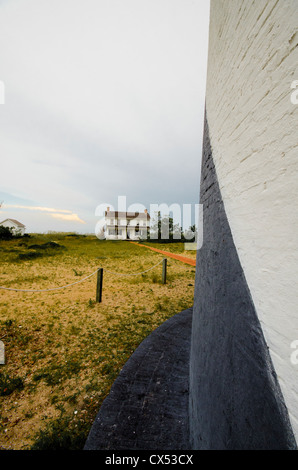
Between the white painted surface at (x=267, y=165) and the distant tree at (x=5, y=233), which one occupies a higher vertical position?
the distant tree at (x=5, y=233)

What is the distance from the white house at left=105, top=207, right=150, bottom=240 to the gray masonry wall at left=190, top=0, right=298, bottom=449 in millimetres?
40575

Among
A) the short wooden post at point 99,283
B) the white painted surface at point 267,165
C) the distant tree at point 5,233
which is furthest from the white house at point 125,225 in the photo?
the white painted surface at point 267,165

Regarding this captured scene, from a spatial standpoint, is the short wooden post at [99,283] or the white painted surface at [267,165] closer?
the white painted surface at [267,165]

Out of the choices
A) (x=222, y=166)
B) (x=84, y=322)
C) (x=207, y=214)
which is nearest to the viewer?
(x=222, y=166)

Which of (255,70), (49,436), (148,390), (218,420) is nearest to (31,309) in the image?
(49,436)

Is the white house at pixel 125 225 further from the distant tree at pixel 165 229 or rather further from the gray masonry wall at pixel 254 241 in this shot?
the gray masonry wall at pixel 254 241

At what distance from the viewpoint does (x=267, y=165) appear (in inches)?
39.9

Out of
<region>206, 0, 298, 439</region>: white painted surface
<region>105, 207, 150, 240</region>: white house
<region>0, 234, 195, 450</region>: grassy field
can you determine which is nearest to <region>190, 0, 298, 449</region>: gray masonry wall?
<region>206, 0, 298, 439</region>: white painted surface

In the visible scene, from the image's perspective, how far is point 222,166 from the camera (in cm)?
166

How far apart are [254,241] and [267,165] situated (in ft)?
1.36

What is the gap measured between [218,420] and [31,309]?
6.19 meters

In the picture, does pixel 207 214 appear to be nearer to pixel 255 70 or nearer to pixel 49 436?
pixel 255 70

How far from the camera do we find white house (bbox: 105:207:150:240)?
143ft

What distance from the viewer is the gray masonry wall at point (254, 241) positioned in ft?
2.79
